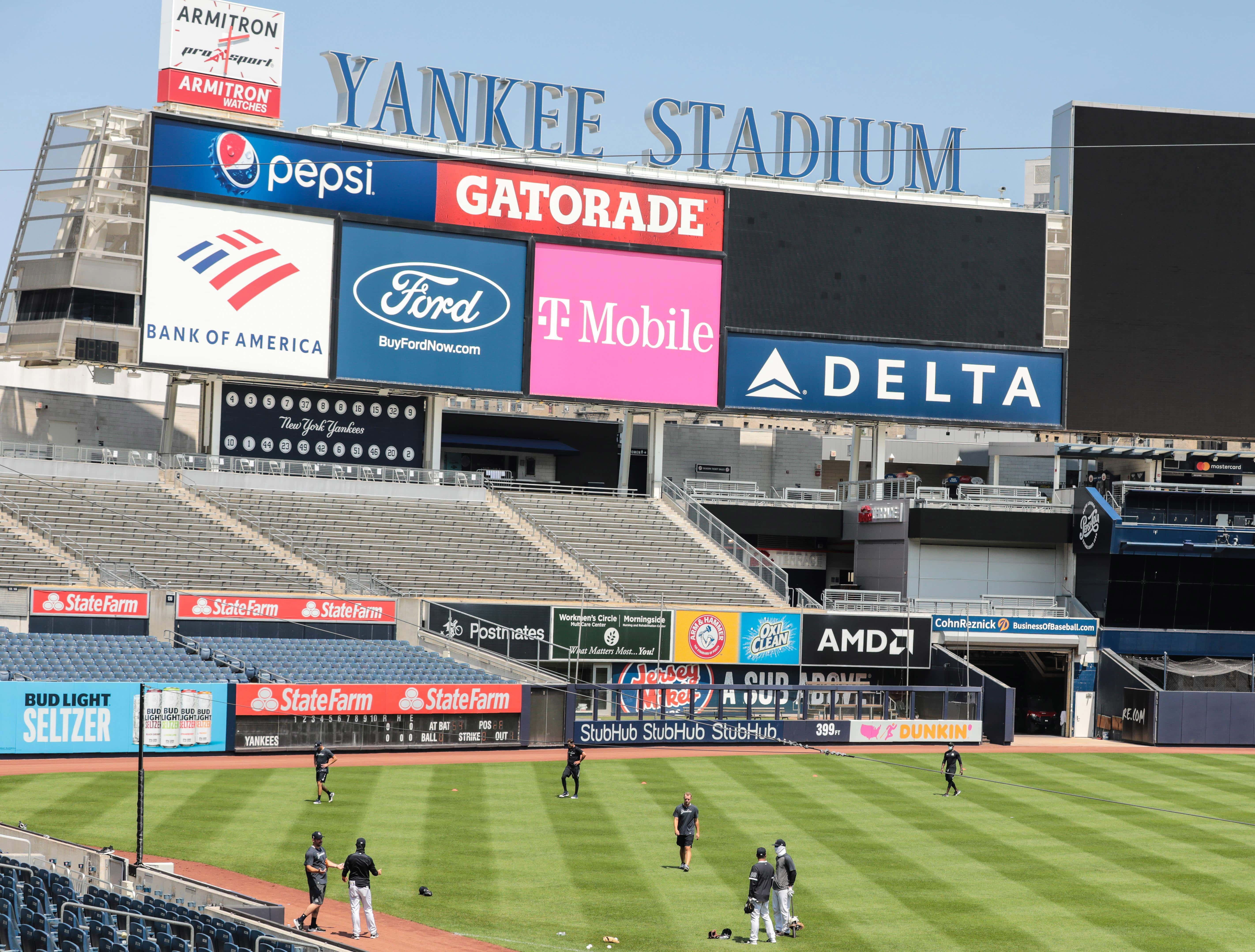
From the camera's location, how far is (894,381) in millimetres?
56875

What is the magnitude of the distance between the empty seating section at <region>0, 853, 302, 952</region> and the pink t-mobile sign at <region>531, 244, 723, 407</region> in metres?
36.1

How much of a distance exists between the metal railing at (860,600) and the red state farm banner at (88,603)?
2263 centimetres

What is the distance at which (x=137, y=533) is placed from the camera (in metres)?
45.3

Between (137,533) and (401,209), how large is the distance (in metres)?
14.6

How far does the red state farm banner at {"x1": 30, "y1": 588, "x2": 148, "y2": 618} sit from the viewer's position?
39344 mm

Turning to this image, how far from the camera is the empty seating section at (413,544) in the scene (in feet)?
157

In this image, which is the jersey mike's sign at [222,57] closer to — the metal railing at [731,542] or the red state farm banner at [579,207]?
the red state farm banner at [579,207]

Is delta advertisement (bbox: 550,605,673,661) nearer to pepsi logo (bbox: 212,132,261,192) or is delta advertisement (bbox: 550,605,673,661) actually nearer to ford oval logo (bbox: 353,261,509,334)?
ford oval logo (bbox: 353,261,509,334)

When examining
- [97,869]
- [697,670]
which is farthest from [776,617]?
[97,869]

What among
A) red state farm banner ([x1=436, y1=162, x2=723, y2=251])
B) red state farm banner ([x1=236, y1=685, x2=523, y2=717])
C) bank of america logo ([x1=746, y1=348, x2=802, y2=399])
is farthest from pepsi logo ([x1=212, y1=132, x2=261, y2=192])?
bank of america logo ([x1=746, y1=348, x2=802, y2=399])

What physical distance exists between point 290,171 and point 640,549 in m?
17.7

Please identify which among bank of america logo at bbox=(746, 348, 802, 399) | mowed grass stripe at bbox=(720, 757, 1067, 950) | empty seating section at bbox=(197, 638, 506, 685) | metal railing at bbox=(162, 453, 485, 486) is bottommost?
mowed grass stripe at bbox=(720, 757, 1067, 950)

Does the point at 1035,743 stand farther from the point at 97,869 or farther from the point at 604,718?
the point at 97,869

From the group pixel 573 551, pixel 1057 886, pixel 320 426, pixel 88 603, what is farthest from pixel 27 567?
pixel 1057 886
